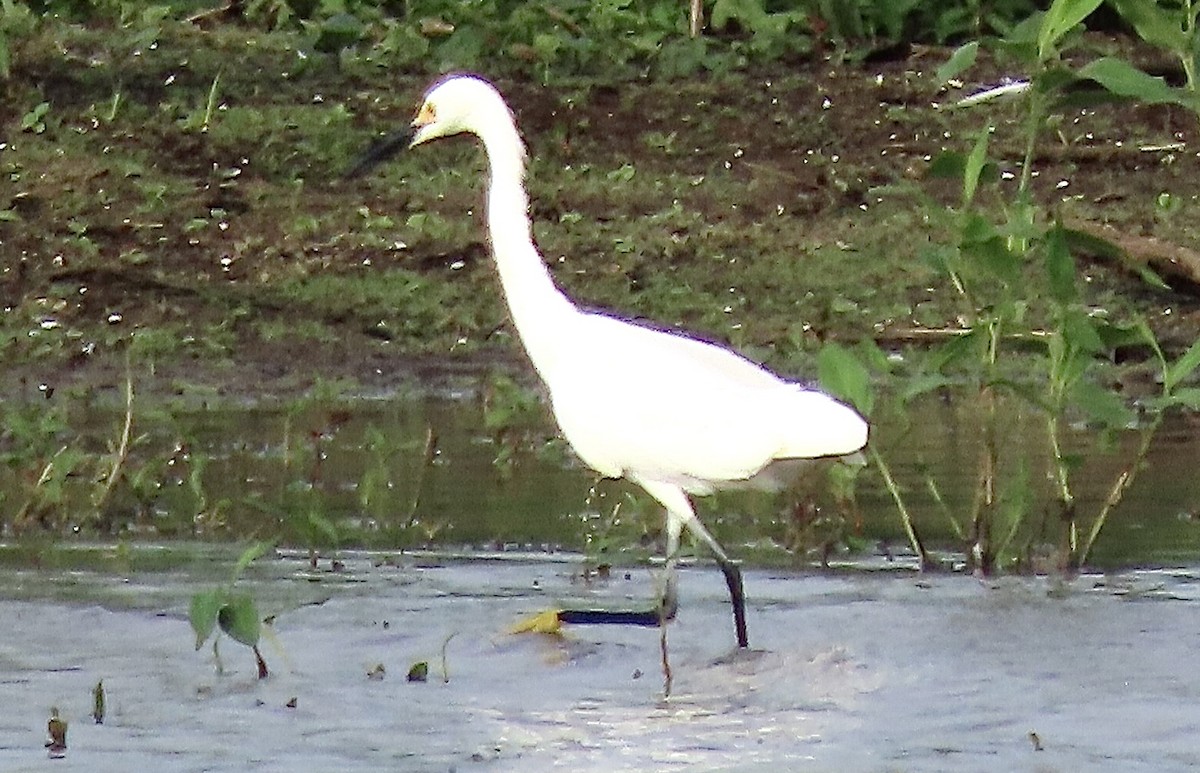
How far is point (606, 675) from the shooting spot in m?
6.06

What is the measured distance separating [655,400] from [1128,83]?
1.40 m

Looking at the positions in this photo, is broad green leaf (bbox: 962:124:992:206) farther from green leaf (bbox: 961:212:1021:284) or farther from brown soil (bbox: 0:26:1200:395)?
brown soil (bbox: 0:26:1200:395)

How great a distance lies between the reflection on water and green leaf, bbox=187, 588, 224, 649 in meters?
1.43

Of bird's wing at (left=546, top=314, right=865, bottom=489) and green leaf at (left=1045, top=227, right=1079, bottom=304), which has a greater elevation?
green leaf at (left=1045, top=227, right=1079, bottom=304)

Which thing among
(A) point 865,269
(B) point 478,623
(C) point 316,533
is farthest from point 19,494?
(A) point 865,269

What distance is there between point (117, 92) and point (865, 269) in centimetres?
347

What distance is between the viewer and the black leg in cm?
626

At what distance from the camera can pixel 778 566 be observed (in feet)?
23.3

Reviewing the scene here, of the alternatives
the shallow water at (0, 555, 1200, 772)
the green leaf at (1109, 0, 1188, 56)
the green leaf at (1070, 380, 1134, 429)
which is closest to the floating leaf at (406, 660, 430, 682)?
the shallow water at (0, 555, 1200, 772)

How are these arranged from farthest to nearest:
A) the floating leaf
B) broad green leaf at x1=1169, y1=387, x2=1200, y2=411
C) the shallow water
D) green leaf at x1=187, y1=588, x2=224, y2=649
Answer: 1. broad green leaf at x1=1169, y1=387, x2=1200, y2=411
2. the floating leaf
3. green leaf at x1=187, y1=588, x2=224, y2=649
4. the shallow water

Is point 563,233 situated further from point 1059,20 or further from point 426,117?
point 1059,20

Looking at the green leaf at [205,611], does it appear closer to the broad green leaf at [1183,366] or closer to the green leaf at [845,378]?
the green leaf at [845,378]

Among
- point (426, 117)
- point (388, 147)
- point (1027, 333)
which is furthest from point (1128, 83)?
point (388, 147)

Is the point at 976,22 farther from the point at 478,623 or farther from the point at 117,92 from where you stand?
the point at 478,623
